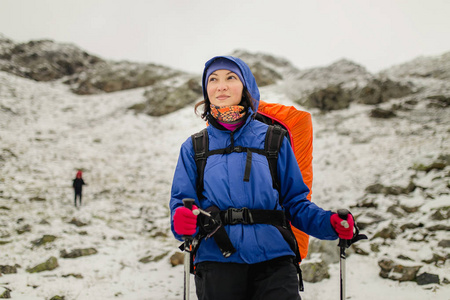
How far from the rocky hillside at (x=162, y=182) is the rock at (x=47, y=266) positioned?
20 mm

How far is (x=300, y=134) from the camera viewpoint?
2.71 metres

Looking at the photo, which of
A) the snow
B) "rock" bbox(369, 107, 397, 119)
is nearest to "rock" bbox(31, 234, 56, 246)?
the snow

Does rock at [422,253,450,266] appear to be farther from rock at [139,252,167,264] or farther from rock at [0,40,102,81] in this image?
rock at [0,40,102,81]

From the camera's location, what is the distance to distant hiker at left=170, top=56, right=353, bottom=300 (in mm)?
1803

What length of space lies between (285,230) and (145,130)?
19.3 m

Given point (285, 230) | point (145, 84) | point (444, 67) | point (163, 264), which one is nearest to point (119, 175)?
point (163, 264)

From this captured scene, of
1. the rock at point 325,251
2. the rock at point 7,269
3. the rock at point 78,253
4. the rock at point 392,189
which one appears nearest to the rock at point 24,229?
the rock at point 78,253

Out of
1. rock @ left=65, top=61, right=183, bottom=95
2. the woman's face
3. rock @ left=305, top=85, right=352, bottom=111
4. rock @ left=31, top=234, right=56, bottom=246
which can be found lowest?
rock @ left=31, top=234, right=56, bottom=246

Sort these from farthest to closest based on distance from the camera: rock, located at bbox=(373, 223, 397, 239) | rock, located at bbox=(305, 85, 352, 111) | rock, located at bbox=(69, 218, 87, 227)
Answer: rock, located at bbox=(305, 85, 352, 111), rock, located at bbox=(69, 218, 87, 227), rock, located at bbox=(373, 223, 397, 239)

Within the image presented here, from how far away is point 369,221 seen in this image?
6699 mm

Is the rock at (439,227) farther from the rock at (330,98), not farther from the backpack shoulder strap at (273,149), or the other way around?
the rock at (330,98)

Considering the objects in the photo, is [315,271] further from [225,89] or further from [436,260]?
[225,89]

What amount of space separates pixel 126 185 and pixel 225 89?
1140cm

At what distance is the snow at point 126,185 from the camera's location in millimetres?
5297
